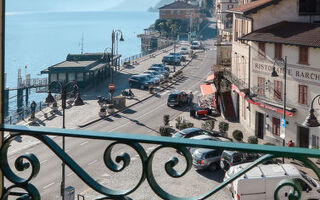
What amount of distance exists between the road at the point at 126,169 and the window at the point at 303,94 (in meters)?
8.87

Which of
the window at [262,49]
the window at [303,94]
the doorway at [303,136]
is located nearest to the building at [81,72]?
the window at [262,49]

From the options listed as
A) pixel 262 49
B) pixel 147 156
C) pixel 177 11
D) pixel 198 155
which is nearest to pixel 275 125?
pixel 262 49

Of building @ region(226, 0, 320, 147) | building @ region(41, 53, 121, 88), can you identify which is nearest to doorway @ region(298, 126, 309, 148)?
building @ region(226, 0, 320, 147)

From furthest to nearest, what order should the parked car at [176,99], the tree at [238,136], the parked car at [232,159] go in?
1. the parked car at [176,99]
2. the tree at [238,136]
3. the parked car at [232,159]

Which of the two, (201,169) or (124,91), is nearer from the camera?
(201,169)

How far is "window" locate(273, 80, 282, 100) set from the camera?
110 feet

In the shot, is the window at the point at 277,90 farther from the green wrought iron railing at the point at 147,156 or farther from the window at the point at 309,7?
the green wrought iron railing at the point at 147,156

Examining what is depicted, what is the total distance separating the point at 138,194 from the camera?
23.8 metres

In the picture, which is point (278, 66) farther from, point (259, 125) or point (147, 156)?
point (147, 156)

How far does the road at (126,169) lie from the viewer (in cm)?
2448

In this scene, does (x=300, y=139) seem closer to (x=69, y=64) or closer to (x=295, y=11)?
(x=295, y=11)

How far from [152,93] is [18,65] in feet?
305

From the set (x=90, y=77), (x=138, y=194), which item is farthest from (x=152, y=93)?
(x=138, y=194)

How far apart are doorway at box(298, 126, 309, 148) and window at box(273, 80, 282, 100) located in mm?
2878
